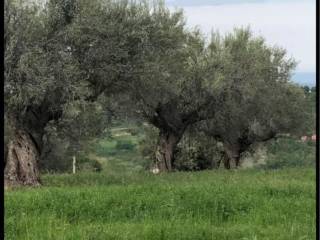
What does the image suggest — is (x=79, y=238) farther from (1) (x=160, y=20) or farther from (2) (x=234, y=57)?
(2) (x=234, y=57)

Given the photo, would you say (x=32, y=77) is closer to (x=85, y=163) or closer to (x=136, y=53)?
(x=136, y=53)

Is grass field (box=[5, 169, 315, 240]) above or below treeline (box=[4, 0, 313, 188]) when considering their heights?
below

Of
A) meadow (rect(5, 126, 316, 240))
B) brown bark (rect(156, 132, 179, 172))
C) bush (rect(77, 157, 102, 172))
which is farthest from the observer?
bush (rect(77, 157, 102, 172))

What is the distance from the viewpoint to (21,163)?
18.0m

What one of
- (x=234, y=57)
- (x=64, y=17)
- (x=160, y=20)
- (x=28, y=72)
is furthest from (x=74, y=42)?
(x=234, y=57)

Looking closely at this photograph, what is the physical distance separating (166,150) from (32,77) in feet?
53.3

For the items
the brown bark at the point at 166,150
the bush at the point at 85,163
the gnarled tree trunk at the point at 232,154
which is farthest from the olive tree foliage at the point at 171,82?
the gnarled tree trunk at the point at 232,154

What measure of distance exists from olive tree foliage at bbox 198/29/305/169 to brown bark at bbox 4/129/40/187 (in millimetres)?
12209

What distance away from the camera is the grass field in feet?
23.5

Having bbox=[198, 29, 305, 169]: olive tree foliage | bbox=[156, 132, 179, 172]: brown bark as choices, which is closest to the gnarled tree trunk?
bbox=[198, 29, 305, 169]: olive tree foliage

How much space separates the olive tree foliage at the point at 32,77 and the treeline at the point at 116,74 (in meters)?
0.03

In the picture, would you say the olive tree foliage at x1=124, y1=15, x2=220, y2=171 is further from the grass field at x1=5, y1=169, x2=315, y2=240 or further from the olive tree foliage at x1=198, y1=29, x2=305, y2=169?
the grass field at x1=5, y1=169, x2=315, y2=240

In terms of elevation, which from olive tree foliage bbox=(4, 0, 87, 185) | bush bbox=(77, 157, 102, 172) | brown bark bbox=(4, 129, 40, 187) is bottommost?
bush bbox=(77, 157, 102, 172)

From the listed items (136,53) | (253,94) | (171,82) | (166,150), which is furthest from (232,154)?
(136,53)
